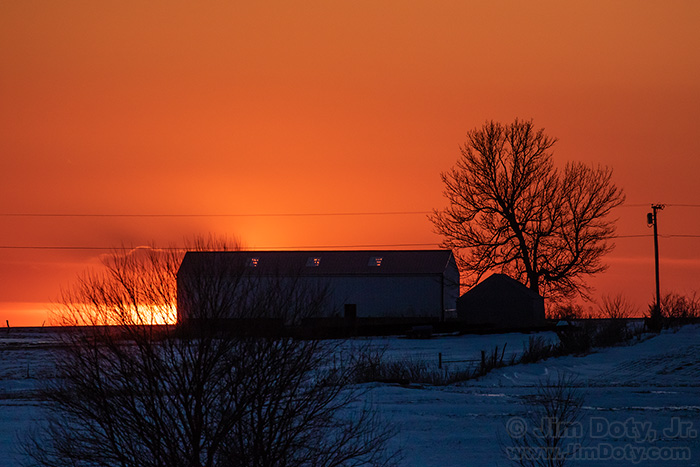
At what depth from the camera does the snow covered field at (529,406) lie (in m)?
20.8

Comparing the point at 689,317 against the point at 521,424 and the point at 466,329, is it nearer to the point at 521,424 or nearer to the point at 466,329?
the point at 466,329

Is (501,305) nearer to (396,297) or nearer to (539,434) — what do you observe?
(396,297)

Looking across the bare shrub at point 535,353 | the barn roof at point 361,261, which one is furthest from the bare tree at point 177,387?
the barn roof at point 361,261

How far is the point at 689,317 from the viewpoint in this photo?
56.6 metres

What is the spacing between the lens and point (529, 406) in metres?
26.9

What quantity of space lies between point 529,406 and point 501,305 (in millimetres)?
37864

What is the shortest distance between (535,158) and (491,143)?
3190mm

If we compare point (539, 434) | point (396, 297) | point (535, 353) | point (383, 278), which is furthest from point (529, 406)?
point (383, 278)

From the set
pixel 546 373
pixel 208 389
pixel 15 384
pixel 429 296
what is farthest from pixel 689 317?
Answer: pixel 208 389

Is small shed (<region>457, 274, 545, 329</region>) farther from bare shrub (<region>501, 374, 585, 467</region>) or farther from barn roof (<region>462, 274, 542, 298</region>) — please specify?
bare shrub (<region>501, 374, 585, 467</region>)

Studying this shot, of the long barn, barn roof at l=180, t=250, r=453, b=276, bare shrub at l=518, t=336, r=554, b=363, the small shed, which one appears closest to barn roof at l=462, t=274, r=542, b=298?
the small shed

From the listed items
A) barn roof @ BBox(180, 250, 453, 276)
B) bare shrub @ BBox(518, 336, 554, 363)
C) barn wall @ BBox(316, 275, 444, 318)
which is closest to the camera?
bare shrub @ BBox(518, 336, 554, 363)

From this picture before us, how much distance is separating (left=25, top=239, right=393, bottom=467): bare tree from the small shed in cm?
4718

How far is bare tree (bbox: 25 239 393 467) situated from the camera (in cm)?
1523
